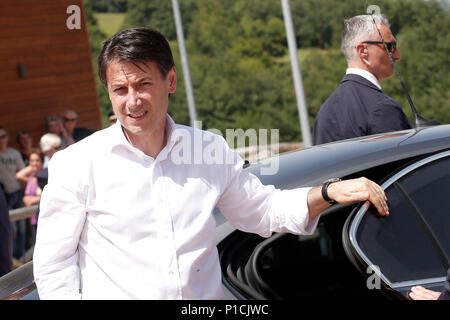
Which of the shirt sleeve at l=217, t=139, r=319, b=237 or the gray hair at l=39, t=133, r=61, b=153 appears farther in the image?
the gray hair at l=39, t=133, r=61, b=153

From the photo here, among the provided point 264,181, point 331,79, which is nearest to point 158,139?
point 264,181

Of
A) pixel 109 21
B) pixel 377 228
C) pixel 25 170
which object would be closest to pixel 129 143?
pixel 377 228

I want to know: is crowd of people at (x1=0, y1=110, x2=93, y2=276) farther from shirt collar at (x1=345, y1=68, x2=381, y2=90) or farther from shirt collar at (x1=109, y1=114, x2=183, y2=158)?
shirt collar at (x1=109, y1=114, x2=183, y2=158)

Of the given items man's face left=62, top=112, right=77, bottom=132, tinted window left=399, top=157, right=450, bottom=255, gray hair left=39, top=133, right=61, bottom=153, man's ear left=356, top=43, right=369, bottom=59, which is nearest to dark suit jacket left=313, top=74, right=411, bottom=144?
man's ear left=356, top=43, right=369, bottom=59

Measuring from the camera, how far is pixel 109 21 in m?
48.8

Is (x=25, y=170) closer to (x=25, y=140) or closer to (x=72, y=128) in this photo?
(x=25, y=140)

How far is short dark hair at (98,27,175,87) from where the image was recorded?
1721 mm

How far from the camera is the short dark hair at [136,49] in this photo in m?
1.72

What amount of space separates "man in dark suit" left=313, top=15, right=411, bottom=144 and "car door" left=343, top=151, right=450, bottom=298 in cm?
102

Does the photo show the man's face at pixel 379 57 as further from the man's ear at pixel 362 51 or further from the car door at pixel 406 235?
the car door at pixel 406 235

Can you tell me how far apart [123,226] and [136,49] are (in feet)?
1.56

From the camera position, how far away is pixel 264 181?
2.32m

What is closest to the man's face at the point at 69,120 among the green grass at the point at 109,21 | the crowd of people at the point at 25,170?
the crowd of people at the point at 25,170

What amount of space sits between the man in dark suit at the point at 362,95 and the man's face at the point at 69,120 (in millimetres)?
4443
